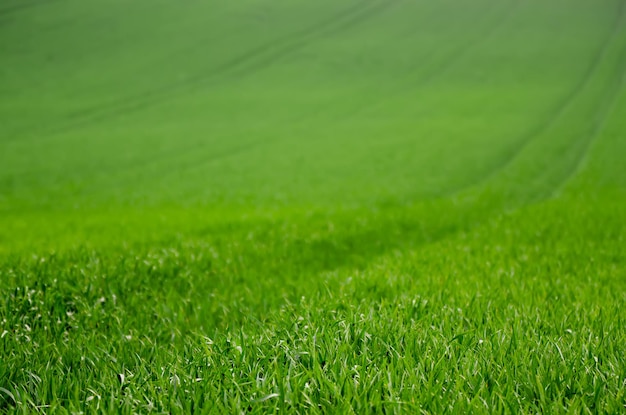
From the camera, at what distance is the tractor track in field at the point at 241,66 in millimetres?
36281

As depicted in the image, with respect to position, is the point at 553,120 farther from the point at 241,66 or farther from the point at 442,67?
the point at 241,66

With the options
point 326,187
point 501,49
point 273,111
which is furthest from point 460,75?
point 326,187

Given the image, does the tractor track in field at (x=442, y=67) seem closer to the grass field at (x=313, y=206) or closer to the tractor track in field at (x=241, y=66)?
the grass field at (x=313, y=206)

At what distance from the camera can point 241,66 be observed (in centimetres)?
4722

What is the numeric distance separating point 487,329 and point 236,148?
27292 millimetres

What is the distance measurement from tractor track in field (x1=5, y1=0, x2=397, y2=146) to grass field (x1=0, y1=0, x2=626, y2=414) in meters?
0.34

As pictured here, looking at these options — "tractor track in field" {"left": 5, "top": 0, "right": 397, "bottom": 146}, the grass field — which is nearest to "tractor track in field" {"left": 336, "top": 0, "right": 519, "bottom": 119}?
the grass field

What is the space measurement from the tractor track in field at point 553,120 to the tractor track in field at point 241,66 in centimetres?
2364

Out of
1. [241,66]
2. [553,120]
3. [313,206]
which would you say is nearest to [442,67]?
[553,120]

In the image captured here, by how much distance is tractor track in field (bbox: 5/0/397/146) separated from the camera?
36.3 meters

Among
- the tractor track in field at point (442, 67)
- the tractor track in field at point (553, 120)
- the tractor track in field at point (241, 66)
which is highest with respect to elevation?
the tractor track in field at point (241, 66)

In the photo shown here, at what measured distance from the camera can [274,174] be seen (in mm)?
23375

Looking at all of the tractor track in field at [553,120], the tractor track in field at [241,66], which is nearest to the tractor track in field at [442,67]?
the tractor track in field at [553,120]

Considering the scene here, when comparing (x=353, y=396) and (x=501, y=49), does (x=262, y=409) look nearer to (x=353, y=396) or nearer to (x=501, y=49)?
(x=353, y=396)
